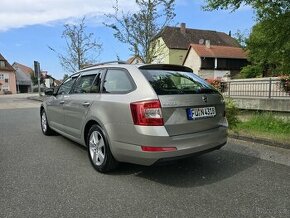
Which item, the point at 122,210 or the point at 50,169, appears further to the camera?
the point at 50,169

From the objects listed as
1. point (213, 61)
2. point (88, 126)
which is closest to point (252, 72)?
point (213, 61)

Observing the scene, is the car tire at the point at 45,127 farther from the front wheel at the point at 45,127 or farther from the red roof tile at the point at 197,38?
the red roof tile at the point at 197,38

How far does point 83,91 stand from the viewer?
5645 mm

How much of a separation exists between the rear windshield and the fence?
20.6ft

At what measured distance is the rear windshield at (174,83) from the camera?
Result: 14.2ft

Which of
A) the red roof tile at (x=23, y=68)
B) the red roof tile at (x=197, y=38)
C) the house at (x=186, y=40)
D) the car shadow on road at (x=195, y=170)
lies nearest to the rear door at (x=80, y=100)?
the car shadow on road at (x=195, y=170)

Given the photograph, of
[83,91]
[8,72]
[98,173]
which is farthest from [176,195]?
[8,72]

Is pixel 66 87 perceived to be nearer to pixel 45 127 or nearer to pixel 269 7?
pixel 45 127

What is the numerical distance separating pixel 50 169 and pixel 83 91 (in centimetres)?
148

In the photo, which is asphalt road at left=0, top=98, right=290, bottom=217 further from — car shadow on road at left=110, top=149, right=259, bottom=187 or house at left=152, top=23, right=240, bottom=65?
house at left=152, top=23, right=240, bottom=65

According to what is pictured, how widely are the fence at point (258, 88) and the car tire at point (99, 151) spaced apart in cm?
735

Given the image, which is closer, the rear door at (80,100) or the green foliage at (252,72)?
the rear door at (80,100)

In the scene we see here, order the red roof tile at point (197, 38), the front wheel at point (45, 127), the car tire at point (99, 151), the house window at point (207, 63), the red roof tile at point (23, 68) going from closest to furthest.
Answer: the car tire at point (99, 151) < the front wheel at point (45, 127) < the house window at point (207, 63) < the red roof tile at point (197, 38) < the red roof tile at point (23, 68)

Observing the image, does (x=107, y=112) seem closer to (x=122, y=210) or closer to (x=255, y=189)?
(x=122, y=210)
